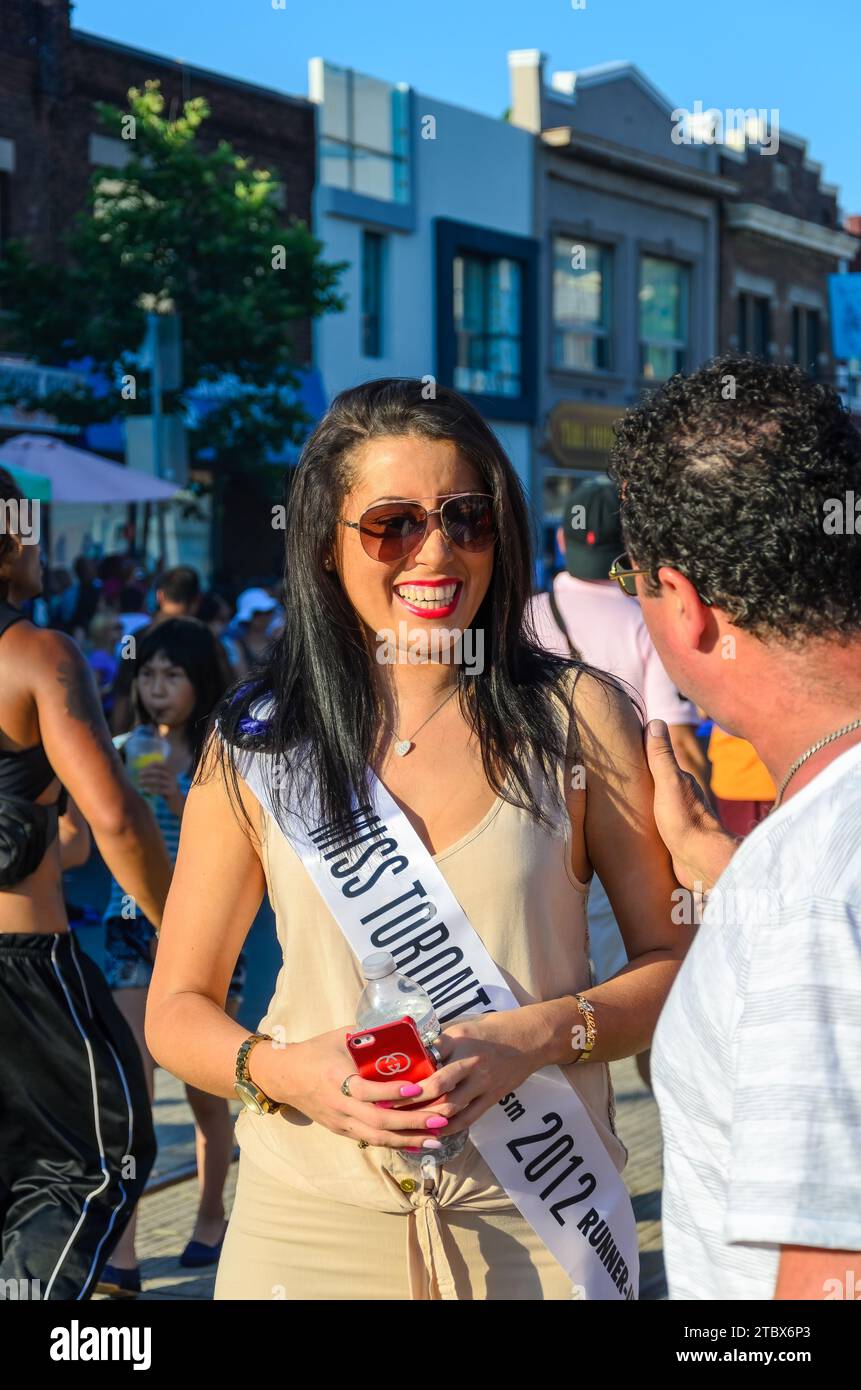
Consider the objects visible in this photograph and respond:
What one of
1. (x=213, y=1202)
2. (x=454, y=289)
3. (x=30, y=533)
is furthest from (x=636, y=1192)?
(x=454, y=289)

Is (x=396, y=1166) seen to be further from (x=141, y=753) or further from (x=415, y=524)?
(x=141, y=753)

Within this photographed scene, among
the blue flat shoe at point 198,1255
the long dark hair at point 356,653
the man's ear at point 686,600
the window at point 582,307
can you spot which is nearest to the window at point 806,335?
the window at point 582,307

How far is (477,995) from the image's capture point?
2209mm

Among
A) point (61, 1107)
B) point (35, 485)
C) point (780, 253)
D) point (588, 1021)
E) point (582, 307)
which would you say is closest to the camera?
point (588, 1021)

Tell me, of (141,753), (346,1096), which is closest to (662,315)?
(141,753)

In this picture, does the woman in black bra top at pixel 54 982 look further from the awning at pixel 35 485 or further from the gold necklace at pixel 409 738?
the awning at pixel 35 485

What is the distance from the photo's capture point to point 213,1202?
177 inches

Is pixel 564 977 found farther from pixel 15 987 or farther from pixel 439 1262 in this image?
pixel 15 987

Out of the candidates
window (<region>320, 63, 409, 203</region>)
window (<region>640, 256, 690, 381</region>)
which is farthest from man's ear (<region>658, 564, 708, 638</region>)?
window (<region>640, 256, 690, 381</region>)

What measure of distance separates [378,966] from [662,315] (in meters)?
31.6

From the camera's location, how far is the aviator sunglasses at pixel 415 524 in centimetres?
236

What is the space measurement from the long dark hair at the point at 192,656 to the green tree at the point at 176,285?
12.6 m

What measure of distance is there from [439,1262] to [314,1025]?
0.36 metres

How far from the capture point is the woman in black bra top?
323 centimetres
